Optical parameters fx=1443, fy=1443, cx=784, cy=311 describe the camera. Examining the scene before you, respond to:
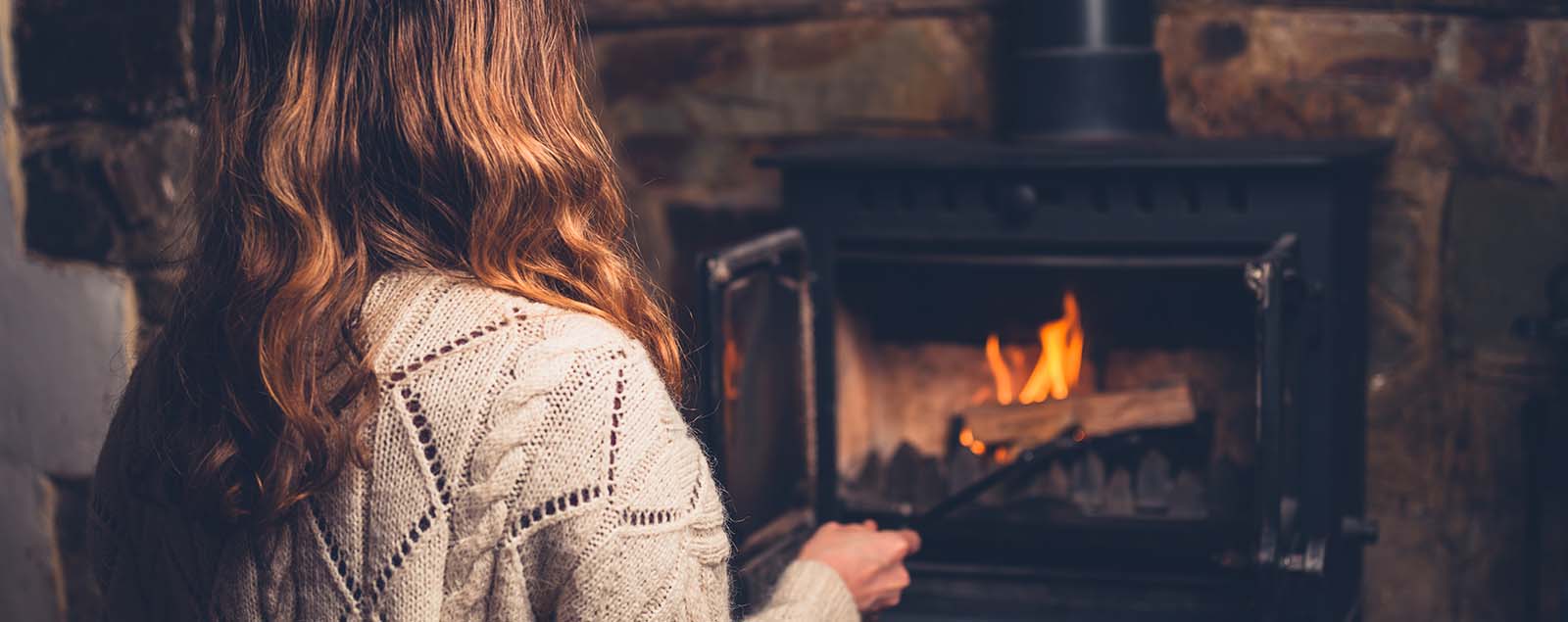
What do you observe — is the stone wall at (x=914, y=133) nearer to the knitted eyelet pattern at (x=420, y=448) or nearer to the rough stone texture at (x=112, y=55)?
the rough stone texture at (x=112, y=55)

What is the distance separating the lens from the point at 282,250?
97 centimetres

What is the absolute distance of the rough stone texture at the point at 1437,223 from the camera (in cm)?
219

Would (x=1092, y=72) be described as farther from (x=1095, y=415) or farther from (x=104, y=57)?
(x=104, y=57)

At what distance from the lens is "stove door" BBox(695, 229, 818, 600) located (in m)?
1.94

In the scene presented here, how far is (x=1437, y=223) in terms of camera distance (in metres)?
2.24

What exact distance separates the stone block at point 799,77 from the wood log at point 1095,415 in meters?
0.54

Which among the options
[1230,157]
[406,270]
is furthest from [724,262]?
[406,270]

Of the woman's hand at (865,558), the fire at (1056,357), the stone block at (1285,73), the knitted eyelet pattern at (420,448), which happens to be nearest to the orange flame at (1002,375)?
the fire at (1056,357)

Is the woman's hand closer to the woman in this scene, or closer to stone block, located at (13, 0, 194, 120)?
the woman

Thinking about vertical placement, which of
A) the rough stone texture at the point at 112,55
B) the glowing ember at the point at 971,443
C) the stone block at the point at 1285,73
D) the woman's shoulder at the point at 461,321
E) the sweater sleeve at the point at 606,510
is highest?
the rough stone texture at the point at 112,55

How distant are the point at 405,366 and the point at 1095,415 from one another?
1444mm

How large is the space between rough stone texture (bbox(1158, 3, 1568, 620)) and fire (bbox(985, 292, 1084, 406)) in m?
0.39

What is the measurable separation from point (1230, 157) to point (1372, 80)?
0.49 m

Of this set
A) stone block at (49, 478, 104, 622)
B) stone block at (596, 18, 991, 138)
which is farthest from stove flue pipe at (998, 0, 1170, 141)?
stone block at (49, 478, 104, 622)
